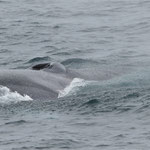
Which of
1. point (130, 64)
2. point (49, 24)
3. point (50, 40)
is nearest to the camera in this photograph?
point (130, 64)

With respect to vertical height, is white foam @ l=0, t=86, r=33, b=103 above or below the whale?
below

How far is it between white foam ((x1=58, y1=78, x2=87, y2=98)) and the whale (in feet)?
0.40

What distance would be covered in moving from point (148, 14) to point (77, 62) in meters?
13.4

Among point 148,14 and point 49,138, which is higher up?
point 148,14

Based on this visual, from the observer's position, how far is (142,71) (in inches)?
1033

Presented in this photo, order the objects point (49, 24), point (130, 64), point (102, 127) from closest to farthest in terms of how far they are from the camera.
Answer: point (102, 127) < point (130, 64) < point (49, 24)

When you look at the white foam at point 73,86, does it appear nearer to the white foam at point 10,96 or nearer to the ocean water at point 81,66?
the ocean water at point 81,66

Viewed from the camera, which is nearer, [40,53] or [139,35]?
[40,53]

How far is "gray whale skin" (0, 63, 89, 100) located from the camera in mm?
21922

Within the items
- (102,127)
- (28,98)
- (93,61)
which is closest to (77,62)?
(93,61)

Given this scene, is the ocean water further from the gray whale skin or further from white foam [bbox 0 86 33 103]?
the gray whale skin

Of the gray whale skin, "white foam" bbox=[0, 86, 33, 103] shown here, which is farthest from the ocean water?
the gray whale skin

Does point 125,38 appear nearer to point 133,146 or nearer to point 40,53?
point 40,53

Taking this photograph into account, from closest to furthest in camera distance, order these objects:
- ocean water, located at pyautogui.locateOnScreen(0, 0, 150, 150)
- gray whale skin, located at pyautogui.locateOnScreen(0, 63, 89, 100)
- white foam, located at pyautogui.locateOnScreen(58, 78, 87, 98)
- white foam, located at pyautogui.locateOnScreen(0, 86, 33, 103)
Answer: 1. ocean water, located at pyautogui.locateOnScreen(0, 0, 150, 150)
2. white foam, located at pyautogui.locateOnScreen(0, 86, 33, 103)
3. gray whale skin, located at pyautogui.locateOnScreen(0, 63, 89, 100)
4. white foam, located at pyautogui.locateOnScreen(58, 78, 87, 98)
